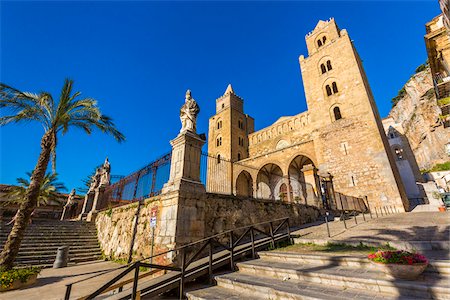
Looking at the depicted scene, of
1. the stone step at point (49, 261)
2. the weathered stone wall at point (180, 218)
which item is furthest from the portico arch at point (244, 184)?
the stone step at point (49, 261)

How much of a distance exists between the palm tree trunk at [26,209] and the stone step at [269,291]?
A: 6390 mm

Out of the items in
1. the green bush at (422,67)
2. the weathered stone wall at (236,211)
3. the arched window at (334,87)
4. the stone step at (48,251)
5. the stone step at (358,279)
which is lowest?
the stone step at (48,251)

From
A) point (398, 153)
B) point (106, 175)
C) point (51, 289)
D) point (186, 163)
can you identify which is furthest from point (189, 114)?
point (398, 153)

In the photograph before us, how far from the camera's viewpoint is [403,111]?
36.7 metres

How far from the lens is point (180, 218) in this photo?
534cm

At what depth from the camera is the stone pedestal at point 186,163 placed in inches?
228

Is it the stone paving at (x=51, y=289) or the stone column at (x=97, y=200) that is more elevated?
the stone column at (x=97, y=200)

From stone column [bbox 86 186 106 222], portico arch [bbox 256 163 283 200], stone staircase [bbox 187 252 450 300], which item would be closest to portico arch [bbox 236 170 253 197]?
portico arch [bbox 256 163 283 200]

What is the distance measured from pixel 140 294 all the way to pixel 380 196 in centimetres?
1552

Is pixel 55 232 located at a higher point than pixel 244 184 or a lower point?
lower

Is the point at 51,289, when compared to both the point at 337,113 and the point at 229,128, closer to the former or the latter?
the point at 337,113

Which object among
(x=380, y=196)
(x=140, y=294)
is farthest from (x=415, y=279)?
(x=380, y=196)

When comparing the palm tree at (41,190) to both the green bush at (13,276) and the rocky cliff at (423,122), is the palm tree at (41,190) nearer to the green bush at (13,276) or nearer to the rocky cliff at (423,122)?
the green bush at (13,276)

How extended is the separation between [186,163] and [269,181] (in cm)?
1851
